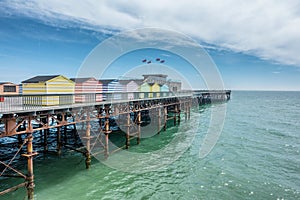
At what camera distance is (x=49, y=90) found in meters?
15.9

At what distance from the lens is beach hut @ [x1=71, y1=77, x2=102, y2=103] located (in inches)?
676

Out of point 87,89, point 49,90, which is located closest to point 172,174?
point 49,90

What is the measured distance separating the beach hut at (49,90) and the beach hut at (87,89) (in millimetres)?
1325

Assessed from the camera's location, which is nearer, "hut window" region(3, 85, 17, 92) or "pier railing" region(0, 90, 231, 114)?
"pier railing" region(0, 90, 231, 114)

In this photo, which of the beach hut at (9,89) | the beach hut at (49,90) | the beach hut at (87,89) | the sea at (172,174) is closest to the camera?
the sea at (172,174)

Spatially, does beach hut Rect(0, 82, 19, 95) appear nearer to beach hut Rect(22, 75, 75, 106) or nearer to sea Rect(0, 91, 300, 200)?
beach hut Rect(22, 75, 75, 106)

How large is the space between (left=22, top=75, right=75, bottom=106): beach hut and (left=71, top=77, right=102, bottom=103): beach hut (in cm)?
133

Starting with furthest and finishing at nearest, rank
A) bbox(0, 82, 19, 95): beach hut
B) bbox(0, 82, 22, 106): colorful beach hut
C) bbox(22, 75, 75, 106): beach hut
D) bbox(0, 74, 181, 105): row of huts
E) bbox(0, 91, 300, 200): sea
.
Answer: bbox(0, 82, 19, 95): beach hut < bbox(0, 74, 181, 105): row of huts < bbox(22, 75, 75, 106): beach hut < bbox(0, 91, 300, 200): sea < bbox(0, 82, 22, 106): colorful beach hut

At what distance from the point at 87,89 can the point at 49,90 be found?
5.08 m

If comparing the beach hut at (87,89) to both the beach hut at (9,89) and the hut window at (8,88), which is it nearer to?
the beach hut at (9,89)

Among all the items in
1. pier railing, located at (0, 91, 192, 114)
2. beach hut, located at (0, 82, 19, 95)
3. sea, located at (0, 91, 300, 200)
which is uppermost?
beach hut, located at (0, 82, 19, 95)

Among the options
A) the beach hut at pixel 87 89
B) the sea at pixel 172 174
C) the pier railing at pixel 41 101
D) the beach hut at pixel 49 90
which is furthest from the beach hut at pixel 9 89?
the sea at pixel 172 174

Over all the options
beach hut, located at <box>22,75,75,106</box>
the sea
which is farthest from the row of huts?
the sea

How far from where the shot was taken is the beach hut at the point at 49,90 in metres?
13.8
